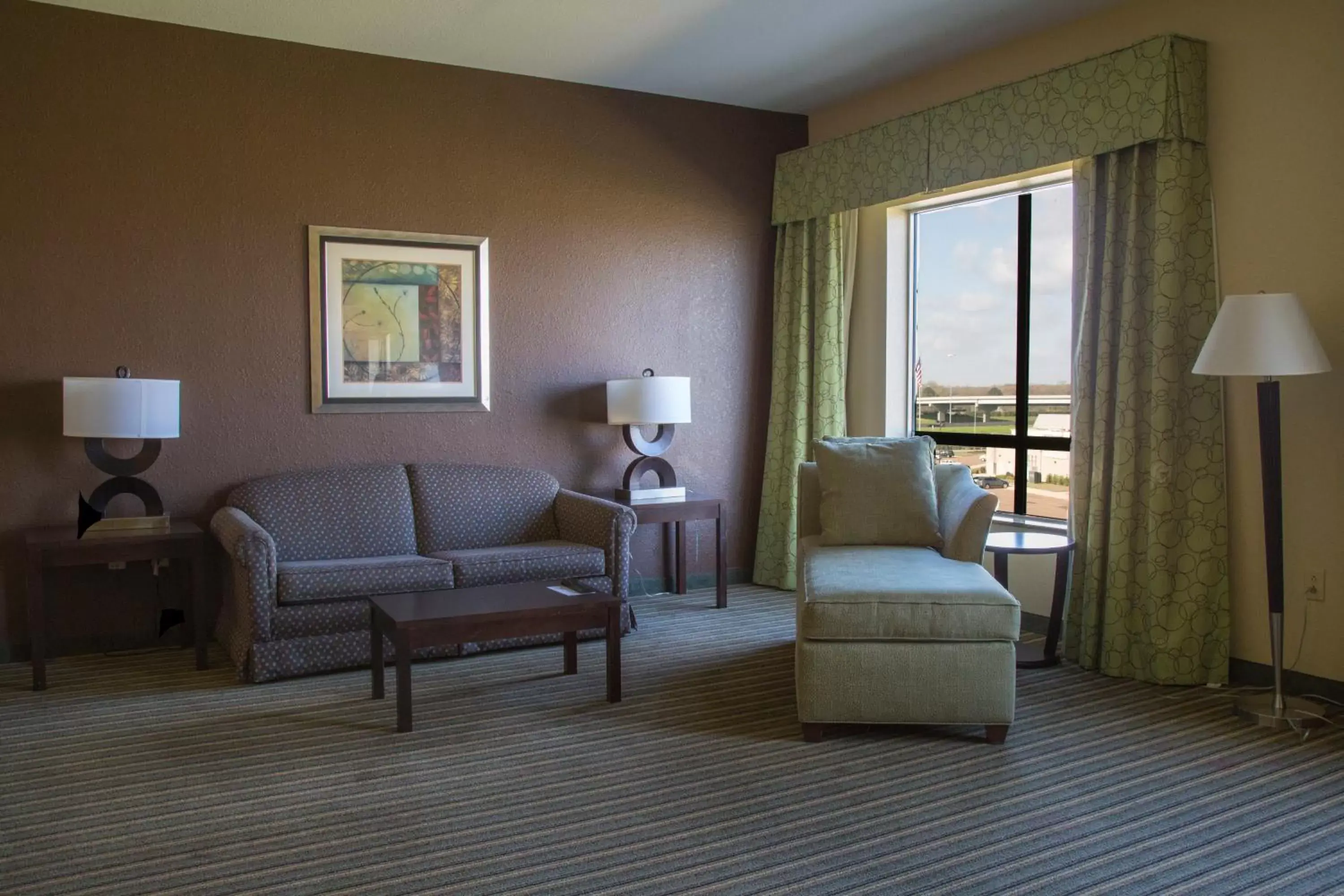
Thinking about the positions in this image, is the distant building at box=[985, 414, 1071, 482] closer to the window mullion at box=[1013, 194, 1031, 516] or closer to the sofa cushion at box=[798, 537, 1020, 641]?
the window mullion at box=[1013, 194, 1031, 516]

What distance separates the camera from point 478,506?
5.27m

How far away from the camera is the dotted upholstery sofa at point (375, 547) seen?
4277 millimetres

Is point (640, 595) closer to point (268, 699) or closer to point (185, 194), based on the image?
point (268, 699)

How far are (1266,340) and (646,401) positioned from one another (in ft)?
9.36

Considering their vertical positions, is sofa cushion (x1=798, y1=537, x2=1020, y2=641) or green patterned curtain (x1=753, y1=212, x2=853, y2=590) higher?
green patterned curtain (x1=753, y1=212, x2=853, y2=590)

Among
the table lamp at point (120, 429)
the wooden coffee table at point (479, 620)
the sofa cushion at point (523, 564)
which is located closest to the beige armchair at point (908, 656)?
the wooden coffee table at point (479, 620)

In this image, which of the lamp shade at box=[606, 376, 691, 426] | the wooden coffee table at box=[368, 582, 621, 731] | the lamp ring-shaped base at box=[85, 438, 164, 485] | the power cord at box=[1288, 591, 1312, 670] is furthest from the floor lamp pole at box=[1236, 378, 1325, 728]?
the lamp ring-shaped base at box=[85, 438, 164, 485]

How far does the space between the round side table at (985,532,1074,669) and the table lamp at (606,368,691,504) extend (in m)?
1.78

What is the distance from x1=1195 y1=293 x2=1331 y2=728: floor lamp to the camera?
3600 millimetres

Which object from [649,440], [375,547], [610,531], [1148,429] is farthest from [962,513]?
[375,547]

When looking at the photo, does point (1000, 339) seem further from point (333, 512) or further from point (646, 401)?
point (333, 512)

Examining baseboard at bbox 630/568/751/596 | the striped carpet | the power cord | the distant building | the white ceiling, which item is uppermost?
the white ceiling

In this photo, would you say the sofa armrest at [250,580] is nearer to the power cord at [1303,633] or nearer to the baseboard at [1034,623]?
the baseboard at [1034,623]

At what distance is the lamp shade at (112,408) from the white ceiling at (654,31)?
1.66 meters
